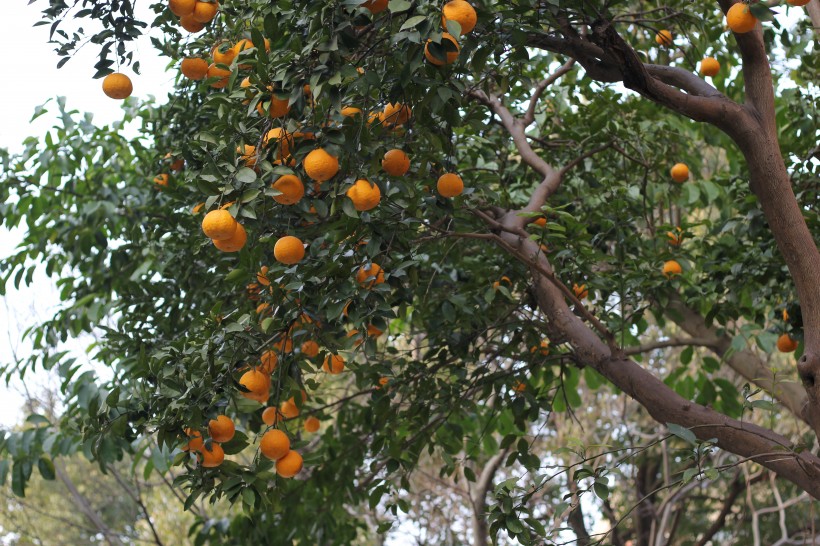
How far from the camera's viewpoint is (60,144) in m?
3.75

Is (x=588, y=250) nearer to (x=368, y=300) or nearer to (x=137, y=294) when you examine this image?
(x=368, y=300)

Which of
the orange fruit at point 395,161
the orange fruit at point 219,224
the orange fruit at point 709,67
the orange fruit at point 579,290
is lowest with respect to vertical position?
the orange fruit at point 219,224

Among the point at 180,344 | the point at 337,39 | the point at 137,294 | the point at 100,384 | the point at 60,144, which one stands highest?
the point at 60,144

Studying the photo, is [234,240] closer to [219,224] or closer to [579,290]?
[219,224]

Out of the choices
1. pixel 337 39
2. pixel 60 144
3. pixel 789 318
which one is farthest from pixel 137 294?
pixel 789 318

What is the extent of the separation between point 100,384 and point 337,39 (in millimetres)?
2131

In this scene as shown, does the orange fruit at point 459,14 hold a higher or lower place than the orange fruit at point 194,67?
lower

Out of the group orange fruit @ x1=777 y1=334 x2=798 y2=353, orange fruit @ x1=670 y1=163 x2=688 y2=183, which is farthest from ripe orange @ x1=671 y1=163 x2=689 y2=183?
orange fruit @ x1=777 y1=334 x2=798 y2=353

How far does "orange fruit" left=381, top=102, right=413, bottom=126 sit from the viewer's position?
2.06m

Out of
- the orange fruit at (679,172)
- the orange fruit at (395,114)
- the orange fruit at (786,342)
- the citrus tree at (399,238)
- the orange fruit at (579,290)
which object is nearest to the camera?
the citrus tree at (399,238)

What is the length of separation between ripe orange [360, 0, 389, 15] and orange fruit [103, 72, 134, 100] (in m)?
0.82

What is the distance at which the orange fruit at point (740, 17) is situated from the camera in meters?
2.11

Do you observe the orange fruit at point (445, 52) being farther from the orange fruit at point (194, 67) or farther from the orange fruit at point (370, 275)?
the orange fruit at point (194, 67)

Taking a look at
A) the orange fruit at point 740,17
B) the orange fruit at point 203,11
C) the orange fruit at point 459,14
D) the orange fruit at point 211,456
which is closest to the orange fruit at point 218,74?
the orange fruit at point 203,11
